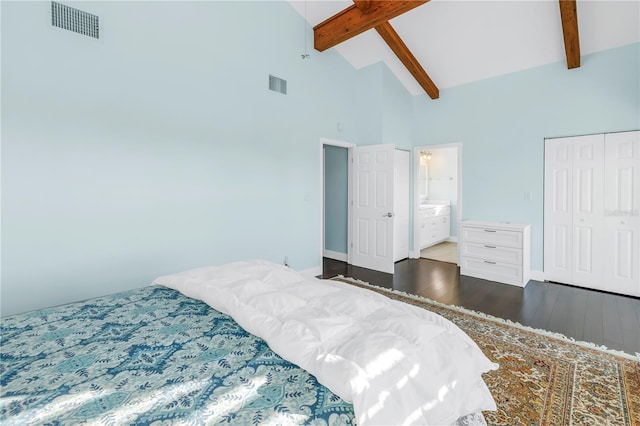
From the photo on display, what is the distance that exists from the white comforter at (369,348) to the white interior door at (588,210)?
3690mm

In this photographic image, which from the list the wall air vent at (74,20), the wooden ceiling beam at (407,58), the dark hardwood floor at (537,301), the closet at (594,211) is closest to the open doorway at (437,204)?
the wooden ceiling beam at (407,58)

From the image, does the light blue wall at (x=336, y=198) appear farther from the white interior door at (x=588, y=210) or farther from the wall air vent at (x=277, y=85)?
the white interior door at (x=588, y=210)

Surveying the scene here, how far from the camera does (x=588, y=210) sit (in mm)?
3812

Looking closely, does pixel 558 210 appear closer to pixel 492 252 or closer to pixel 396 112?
pixel 492 252

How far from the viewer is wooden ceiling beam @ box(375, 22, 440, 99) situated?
4.14m

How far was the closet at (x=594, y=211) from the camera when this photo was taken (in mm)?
3535

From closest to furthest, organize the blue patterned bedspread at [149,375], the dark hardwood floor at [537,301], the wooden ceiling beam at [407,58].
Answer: the blue patterned bedspread at [149,375] < the dark hardwood floor at [537,301] < the wooden ceiling beam at [407,58]

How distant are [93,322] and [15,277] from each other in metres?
1.27

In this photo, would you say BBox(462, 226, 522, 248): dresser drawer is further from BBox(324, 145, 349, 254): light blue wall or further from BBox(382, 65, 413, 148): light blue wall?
BBox(324, 145, 349, 254): light blue wall

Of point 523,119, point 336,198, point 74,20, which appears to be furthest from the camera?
point 336,198

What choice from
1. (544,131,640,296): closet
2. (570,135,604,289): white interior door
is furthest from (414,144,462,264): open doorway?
(570,135,604,289): white interior door

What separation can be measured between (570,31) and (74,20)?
489 centimetres

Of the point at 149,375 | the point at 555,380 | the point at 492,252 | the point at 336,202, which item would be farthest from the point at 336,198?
the point at 149,375

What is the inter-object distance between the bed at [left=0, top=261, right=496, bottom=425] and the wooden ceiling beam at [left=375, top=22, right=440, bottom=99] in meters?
3.89
